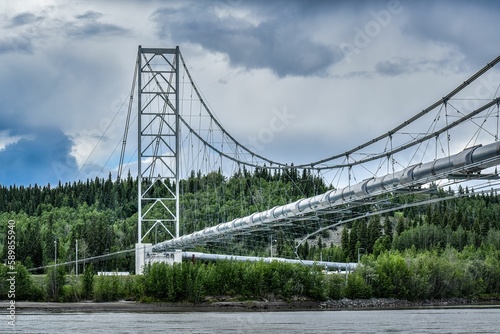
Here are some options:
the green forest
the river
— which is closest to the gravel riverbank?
the green forest

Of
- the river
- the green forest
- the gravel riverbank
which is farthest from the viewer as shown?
the green forest

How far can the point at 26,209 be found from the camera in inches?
6560

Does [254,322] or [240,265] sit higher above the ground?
[240,265]

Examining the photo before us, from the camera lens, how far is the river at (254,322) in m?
50.9

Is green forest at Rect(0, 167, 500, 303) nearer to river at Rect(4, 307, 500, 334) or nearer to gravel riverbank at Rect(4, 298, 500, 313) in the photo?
gravel riverbank at Rect(4, 298, 500, 313)

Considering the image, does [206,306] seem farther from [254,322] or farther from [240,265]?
[254,322]

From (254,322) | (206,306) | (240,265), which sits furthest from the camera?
(240,265)

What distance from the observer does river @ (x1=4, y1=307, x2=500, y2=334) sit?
167 feet

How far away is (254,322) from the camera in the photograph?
191 feet

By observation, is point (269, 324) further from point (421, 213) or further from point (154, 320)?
point (421, 213)

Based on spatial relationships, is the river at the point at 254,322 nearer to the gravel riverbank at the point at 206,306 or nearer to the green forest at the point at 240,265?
the gravel riverbank at the point at 206,306

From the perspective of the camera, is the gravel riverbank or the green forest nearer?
the gravel riverbank

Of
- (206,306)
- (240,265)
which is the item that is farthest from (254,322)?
(240,265)

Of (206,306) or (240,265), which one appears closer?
(206,306)
